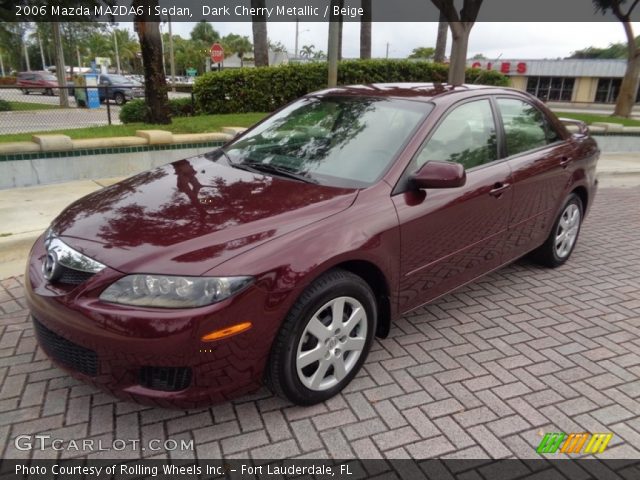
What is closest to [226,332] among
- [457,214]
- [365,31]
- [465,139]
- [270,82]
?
[457,214]

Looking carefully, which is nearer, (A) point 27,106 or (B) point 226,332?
(B) point 226,332

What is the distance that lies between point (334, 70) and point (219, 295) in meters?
8.02

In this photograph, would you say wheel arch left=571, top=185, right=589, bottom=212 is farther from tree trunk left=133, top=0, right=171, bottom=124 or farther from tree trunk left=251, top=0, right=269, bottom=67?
tree trunk left=251, top=0, right=269, bottom=67

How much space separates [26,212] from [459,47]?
10556mm

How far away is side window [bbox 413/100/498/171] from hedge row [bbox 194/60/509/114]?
7339 mm

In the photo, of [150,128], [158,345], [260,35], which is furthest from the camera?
[260,35]

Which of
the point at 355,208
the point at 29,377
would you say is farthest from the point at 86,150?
the point at 355,208

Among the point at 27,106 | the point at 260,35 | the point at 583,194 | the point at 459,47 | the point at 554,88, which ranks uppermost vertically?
the point at 260,35

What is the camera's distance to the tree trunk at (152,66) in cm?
815

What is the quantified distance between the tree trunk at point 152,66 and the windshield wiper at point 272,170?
6.15 metres

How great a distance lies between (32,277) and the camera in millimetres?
2557

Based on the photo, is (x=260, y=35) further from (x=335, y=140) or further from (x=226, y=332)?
(x=226, y=332)

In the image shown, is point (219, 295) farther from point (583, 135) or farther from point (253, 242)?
point (583, 135)

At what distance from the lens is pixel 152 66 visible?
8508 mm
